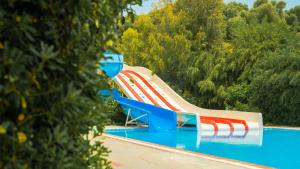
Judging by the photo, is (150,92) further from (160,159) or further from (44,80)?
(44,80)

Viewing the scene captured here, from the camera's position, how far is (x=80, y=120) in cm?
180

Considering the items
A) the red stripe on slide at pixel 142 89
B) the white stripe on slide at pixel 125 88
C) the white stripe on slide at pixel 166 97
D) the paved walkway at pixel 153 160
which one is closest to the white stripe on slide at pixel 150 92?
the red stripe on slide at pixel 142 89

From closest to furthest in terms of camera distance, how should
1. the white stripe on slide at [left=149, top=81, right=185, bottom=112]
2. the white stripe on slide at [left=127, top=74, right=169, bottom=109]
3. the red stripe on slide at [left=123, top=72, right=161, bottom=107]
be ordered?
the white stripe on slide at [left=149, top=81, right=185, bottom=112], the white stripe on slide at [left=127, top=74, right=169, bottom=109], the red stripe on slide at [left=123, top=72, right=161, bottom=107]

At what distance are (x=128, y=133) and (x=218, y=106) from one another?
239 inches

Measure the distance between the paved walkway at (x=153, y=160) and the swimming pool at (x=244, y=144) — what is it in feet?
9.85

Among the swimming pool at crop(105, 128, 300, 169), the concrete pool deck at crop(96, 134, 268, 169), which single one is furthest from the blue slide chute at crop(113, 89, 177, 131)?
the concrete pool deck at crop(96, 134, 268, 169)

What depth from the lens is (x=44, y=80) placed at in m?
1.69

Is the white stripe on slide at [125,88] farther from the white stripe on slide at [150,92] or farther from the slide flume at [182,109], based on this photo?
the white stripe on slide at [150,92]

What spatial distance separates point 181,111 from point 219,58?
4681 mm

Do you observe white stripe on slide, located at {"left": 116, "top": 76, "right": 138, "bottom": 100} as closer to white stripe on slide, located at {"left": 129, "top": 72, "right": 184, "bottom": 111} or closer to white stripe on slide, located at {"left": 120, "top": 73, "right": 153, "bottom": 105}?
white stripe on slide, located at {"left": 120, "top": 73, "right": 153, "bottom": 105}

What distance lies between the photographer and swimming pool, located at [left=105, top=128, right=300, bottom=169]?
10.3m

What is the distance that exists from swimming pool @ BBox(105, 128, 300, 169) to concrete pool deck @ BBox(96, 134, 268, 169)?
9.00 ft

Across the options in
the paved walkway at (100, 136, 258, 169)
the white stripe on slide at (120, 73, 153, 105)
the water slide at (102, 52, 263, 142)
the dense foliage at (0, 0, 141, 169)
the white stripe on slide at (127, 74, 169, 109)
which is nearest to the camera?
the dense foliage at (0, 0, 141, 169)

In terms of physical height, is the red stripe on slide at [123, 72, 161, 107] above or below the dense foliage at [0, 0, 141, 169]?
above
